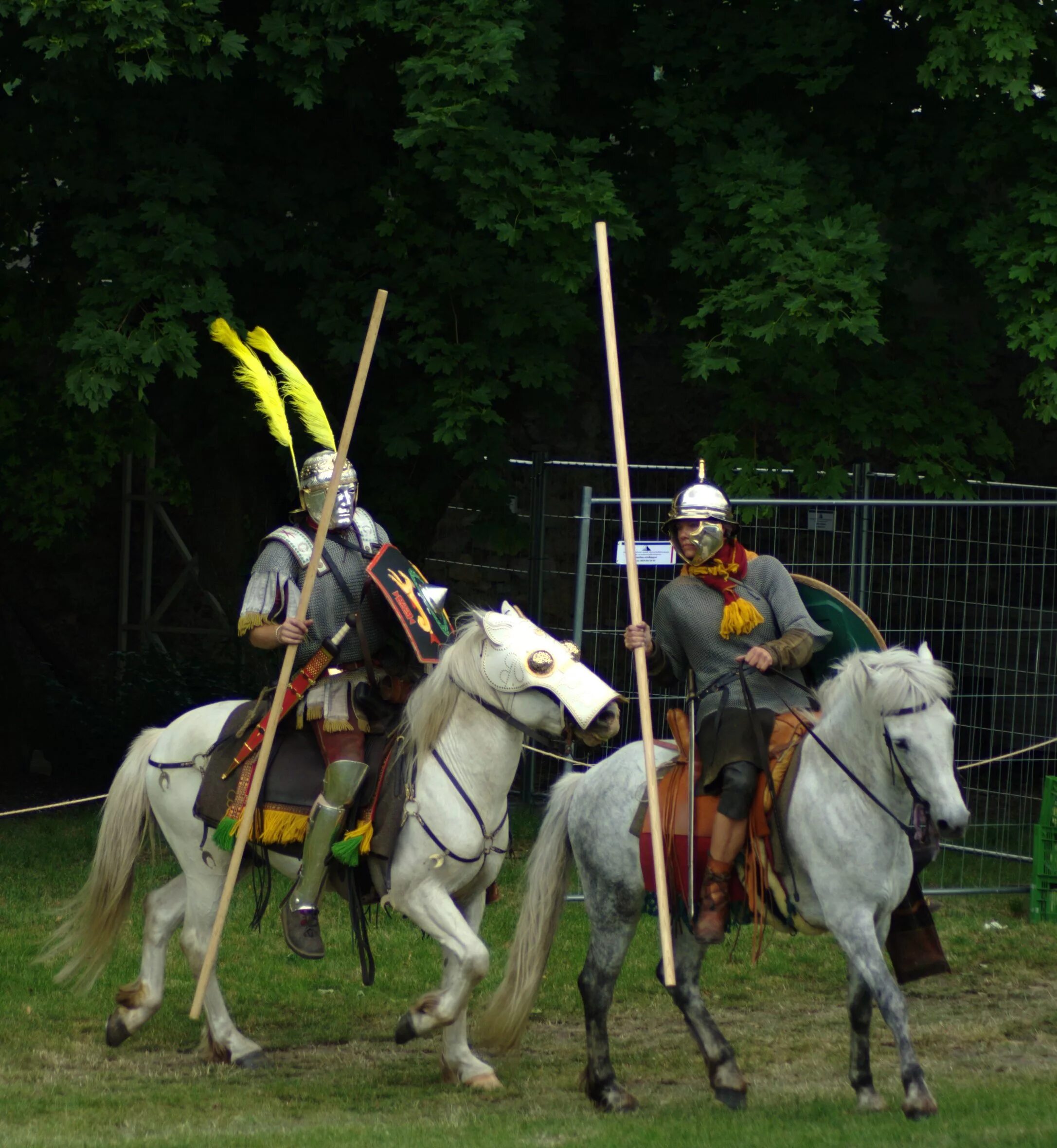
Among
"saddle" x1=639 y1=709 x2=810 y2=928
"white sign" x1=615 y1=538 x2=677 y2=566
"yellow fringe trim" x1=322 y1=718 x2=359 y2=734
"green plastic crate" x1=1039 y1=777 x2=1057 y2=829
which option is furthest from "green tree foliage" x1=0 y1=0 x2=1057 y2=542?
"saddle" x1=639 y1=709 x2=810 y2=928

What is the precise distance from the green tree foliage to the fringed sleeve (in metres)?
3.22

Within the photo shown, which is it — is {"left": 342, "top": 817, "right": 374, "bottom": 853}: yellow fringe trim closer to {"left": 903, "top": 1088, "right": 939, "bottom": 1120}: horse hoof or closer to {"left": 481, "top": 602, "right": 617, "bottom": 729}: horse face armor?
{"left": 481, "top": 602, "right": 617, "bottom": 729}: horse face armor

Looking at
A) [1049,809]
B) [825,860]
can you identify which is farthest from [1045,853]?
[825,860]

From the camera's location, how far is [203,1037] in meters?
7.48

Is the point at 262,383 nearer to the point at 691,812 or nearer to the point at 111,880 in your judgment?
the point at 111,880

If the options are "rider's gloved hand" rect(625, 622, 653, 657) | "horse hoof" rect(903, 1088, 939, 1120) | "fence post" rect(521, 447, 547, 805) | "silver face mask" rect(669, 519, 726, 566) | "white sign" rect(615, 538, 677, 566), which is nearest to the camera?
"horse hoof" rect(903, 1088, 939, 1120)

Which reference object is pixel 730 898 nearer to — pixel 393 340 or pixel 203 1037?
pixel 203 1037

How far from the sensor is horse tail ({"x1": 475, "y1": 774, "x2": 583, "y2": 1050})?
6.98 meters

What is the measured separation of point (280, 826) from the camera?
7.10 meters

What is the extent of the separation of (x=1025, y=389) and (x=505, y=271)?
3.23 metres

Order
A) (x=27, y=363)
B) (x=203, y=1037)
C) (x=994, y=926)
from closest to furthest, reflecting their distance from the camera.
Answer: (x=203, y=1037)
(x=994, y=926)
(x=27, y=363)

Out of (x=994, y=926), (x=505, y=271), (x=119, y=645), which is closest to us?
(x=994, y=926)

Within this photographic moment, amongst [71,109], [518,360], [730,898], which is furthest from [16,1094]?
[71,109]

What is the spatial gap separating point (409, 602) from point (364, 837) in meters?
0.95
